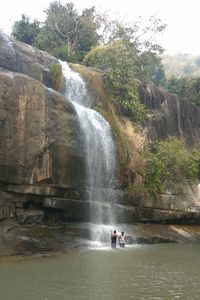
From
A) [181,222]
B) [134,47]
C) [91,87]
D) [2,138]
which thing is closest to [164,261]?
[2,138]

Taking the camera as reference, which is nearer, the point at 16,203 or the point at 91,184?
the point at 16,203

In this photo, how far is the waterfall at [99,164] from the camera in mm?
22469

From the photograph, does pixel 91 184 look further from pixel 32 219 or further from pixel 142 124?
pixel 142 124

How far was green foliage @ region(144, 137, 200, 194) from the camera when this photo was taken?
26.4m

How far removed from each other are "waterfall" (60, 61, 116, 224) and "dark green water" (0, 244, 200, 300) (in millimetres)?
4465

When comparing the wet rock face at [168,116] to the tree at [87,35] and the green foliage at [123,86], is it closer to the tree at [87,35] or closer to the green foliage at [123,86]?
the green foliage at [123,86]

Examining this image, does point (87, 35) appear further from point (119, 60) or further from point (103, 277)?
point (103, 277)

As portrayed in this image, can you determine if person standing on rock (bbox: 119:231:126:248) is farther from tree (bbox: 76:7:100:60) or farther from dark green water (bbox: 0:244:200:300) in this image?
tree (bbox: 76:7:100:60)

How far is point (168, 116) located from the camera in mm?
35562

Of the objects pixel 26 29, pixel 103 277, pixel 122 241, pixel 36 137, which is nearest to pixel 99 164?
pixel 36 137

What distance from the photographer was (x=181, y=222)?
27359 mm

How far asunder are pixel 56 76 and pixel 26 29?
63.9 ft

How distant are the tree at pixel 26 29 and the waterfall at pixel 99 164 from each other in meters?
22.7

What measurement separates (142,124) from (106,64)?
6.31 meters
